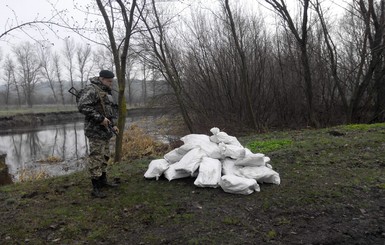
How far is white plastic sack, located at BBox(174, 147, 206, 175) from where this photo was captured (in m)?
5.12

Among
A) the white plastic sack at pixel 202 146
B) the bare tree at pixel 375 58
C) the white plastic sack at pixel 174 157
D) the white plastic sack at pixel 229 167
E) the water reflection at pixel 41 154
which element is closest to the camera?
the white plastic sack at pixel 229 167

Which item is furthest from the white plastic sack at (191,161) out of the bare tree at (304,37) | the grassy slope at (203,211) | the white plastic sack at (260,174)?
the bare tree at (304,37)

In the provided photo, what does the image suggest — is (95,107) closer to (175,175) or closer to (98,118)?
(98,118)

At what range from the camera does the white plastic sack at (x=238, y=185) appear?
4.66 metres

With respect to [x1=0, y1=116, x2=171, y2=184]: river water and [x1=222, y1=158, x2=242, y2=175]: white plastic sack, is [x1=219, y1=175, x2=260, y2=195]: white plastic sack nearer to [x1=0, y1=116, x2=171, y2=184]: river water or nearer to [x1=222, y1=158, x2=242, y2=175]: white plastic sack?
[x1=222, y1=158, x2=242, y2=175]: white plastic sack

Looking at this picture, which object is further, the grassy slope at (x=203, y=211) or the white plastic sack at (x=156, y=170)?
the white plastic sack at (x=156, y=170)

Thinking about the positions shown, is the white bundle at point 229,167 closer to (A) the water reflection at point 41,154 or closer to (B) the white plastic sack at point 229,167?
(B) the white plastic sack at point 229,167

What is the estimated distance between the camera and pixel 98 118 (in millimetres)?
4594

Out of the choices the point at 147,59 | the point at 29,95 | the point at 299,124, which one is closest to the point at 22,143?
the point at 147,59

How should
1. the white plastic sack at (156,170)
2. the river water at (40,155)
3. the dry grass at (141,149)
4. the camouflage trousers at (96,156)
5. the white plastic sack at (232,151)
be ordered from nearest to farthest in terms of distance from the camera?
the camouflage trousers at (96,156) < the white plastic sack at (232,151) < the white plastic sack at (156,170) < the river water at (40,155) < the dry grass at (141,149)

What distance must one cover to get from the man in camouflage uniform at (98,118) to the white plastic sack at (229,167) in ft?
5.35

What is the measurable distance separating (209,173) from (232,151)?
0.53 m

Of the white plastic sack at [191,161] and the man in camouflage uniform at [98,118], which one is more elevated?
the man in camouflage uniform at [98,118]

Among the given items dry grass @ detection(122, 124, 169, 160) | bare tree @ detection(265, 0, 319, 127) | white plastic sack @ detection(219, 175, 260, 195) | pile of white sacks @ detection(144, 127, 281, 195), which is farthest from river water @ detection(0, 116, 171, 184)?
bare tree @ detection(265, 0, 319, 127)
